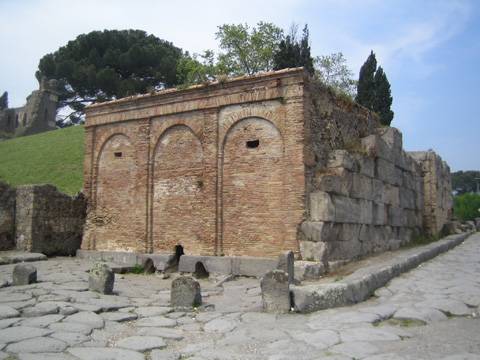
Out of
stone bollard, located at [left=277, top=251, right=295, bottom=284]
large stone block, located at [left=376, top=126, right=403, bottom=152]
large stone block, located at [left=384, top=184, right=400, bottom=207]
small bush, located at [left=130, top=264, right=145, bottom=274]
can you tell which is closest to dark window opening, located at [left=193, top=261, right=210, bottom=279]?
small bush, located at [left=130, top=264, right=145, bottom=274]

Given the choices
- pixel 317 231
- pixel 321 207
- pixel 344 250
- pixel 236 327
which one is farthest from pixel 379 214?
pixel 236 327

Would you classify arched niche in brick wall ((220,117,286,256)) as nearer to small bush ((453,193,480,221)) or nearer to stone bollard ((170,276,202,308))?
stone bollard ((170,276,202,308))

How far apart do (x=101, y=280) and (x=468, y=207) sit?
34674mm

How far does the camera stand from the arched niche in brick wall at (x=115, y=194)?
1312 cm

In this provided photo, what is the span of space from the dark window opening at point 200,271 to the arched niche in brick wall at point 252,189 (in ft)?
2.19

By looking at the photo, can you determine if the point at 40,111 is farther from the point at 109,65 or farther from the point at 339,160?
the point at 339,160

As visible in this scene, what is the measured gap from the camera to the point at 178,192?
12.1 meters

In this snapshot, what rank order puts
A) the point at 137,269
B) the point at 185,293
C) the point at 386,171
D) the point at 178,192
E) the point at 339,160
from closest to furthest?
the point at 185,293 → the point at 339,160 → the point at 137,269 → the point at 178,192 → the point at 386,171

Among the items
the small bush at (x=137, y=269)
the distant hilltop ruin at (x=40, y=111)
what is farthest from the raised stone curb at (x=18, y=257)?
the distant hilltop ruin at (x=40, y=111)

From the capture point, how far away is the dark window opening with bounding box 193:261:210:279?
11.2 meters

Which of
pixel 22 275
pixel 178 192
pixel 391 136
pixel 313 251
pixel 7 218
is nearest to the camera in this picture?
pixel 22 275

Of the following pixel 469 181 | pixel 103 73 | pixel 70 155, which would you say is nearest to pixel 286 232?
pixel 70 155

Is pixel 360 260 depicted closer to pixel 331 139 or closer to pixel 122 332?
pixel 331 139

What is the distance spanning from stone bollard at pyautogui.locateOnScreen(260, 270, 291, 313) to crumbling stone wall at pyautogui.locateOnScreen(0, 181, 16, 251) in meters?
9.73
